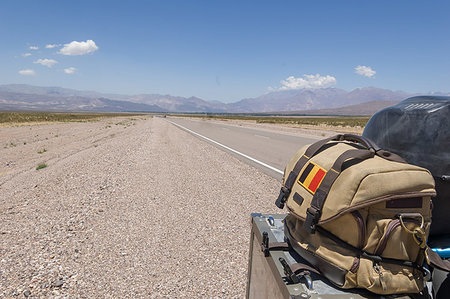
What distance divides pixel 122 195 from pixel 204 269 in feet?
9.01

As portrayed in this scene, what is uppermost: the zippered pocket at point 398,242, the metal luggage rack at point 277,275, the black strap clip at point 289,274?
the zippered pocket at point 398,242

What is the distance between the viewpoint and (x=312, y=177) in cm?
126

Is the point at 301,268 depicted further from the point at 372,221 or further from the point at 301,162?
the point at 301,162

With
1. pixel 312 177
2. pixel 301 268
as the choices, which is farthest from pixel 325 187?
pixel 301 268

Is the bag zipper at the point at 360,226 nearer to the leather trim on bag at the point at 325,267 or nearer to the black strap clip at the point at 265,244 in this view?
the leather trim on bag at the point at 325,267

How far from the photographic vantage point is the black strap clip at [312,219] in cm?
114

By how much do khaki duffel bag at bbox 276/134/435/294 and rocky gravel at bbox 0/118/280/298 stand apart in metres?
1.71

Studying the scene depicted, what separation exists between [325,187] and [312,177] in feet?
0.42

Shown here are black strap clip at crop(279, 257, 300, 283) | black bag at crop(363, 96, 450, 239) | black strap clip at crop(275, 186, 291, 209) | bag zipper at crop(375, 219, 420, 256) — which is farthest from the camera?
black strap clip at crop(275, 186, 291, 209)

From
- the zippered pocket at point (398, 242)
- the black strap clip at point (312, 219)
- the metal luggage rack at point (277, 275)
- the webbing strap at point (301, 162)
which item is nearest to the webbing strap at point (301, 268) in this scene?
the metal luggage rack at point (277, 275)

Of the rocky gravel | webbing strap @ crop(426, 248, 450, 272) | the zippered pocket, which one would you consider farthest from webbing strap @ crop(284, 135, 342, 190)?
the rocky gravel

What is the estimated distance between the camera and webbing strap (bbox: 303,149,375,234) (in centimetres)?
113

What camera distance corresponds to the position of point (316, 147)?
1.45 metres

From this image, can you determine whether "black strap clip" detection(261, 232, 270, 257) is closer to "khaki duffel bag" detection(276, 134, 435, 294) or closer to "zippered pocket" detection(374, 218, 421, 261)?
"khaki duffel bag" detection(276, 134, 435, 294)
